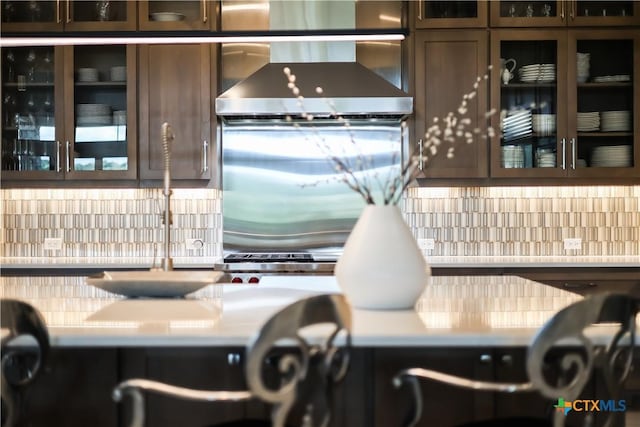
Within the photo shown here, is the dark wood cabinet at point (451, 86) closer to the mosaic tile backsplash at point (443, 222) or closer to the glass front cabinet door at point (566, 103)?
the glass front cabinet door at point (566, 103)

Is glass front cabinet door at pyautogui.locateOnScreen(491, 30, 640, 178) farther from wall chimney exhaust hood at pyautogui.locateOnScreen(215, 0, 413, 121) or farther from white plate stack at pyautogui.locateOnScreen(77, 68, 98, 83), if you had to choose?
white plate stack at pyautogui.locateOnScreen(77, 68, 98, 83)

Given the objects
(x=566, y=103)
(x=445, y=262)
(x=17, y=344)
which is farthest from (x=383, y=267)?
(x=566, y=103)

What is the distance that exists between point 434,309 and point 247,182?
115 inches

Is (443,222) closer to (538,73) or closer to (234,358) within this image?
(538,73)

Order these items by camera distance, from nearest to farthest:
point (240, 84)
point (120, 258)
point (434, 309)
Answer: point (434, 309) → point (240, 84) → point (120, 258)

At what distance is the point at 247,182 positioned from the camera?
15.4 feet

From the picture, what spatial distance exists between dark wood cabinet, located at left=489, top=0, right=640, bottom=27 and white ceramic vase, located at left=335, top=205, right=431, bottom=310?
2.78 m

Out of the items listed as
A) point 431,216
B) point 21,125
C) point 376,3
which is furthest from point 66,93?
point 431,216

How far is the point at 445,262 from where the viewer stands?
13.7ft

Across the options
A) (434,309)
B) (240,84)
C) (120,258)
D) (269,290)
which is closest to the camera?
(434,309)

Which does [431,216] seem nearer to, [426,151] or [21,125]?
[426,151]

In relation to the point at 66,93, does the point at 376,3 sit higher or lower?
higher

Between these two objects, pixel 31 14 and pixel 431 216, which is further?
pixel 431 216

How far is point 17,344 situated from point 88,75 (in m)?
3.16
